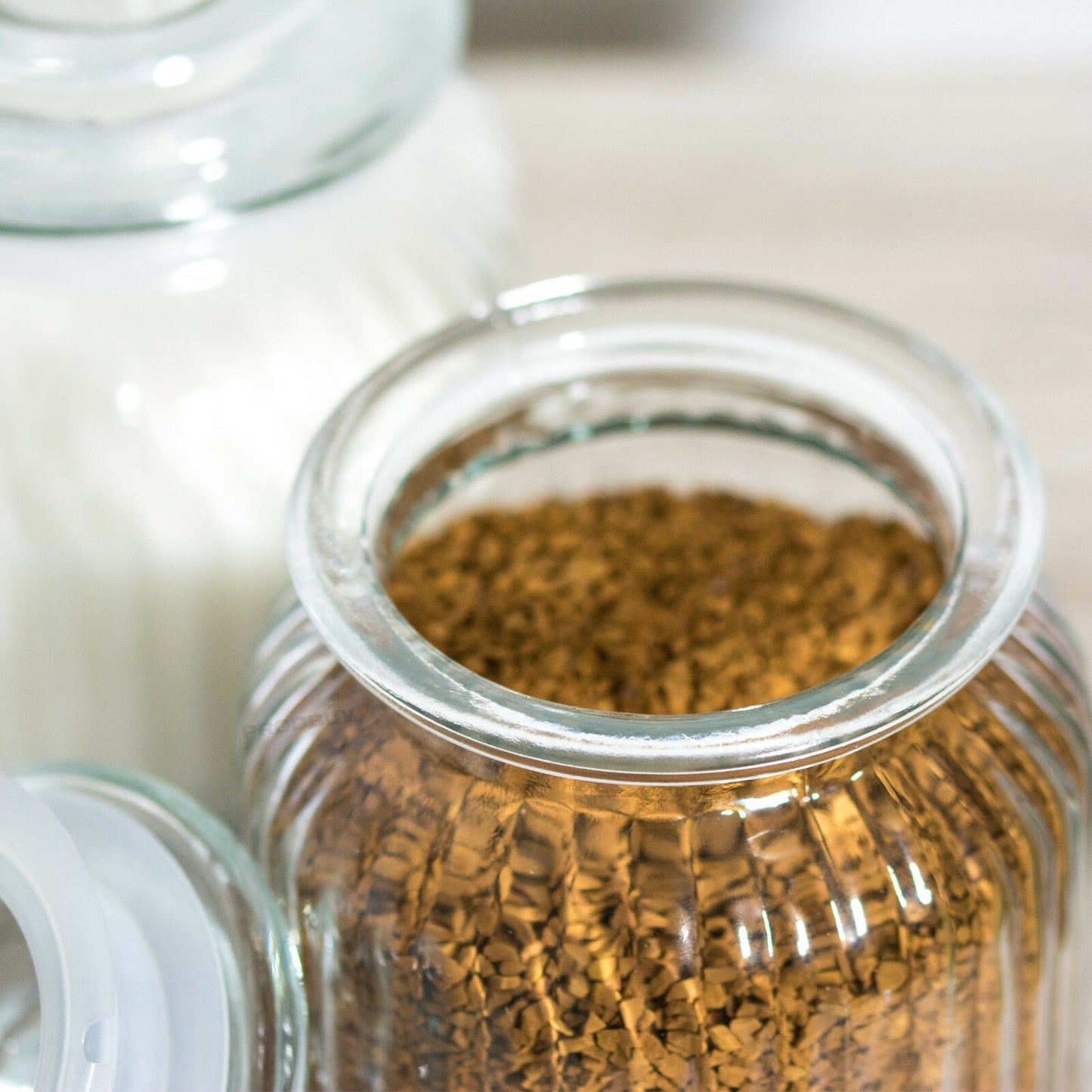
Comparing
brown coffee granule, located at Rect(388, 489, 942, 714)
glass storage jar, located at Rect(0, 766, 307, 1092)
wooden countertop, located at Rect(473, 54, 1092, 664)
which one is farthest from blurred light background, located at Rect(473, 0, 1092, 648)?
glass storage jar, located at Rect(0, 766, 307, 1092)

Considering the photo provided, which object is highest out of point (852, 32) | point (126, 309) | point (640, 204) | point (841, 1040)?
point (852, 32)

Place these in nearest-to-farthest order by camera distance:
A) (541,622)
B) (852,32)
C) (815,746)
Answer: (815,746)
(541,622)
(852,32)

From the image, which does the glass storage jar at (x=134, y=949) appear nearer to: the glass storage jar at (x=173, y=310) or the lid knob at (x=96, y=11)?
the glass storage jar at (x=173, y=310)

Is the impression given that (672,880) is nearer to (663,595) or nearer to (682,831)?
(682,831)

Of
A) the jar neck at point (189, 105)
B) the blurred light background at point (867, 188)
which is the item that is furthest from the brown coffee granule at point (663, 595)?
the blurred light background at point (867, 188)

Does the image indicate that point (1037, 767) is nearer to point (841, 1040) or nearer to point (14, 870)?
Answer: point (841, 1040)

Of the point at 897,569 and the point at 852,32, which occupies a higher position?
the point at 852,32

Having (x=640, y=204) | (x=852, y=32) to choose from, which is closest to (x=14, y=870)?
(x=640, y=204)

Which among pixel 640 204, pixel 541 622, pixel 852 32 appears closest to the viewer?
pixel 541 622

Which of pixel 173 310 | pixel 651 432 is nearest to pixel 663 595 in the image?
pixel 651 432
